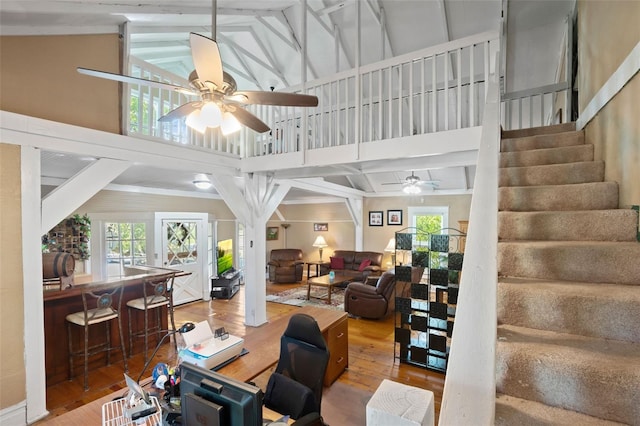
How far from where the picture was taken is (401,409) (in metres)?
0.50

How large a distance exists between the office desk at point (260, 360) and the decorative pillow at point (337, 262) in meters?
4.18

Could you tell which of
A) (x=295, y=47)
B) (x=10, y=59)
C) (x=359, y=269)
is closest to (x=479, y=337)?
(x=10, y=59)

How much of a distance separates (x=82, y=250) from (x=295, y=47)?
4.79 meters

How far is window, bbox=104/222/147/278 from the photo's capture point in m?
5.13

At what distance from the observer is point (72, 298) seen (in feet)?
10.6

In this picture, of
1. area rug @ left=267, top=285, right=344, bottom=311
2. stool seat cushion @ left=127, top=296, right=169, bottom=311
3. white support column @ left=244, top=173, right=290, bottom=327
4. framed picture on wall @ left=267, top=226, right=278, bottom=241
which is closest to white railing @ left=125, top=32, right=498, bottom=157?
white support column @ left=244, top=173, right=290, bottom=327

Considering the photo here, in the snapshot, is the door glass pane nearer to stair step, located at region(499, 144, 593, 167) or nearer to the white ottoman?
stair step, located at region(499, 144, 593, 167)

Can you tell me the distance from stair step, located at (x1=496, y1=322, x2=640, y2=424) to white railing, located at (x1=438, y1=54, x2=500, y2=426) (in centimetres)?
61

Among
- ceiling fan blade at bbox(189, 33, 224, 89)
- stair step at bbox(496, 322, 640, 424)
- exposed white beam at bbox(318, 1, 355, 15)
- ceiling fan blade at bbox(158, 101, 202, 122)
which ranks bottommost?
stair step at bbox(496, 322, 640, 424)

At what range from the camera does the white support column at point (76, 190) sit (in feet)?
8.31

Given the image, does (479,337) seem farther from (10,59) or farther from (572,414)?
(10,59)

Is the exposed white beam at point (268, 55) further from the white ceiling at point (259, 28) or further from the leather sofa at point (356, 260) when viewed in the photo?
the leather sofa at point (356, 260)

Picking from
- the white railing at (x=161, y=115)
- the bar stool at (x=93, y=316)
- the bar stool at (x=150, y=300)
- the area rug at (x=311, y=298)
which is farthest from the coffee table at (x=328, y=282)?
the bar stool at (x=93, y=316)

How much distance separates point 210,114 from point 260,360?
5.73 ft
